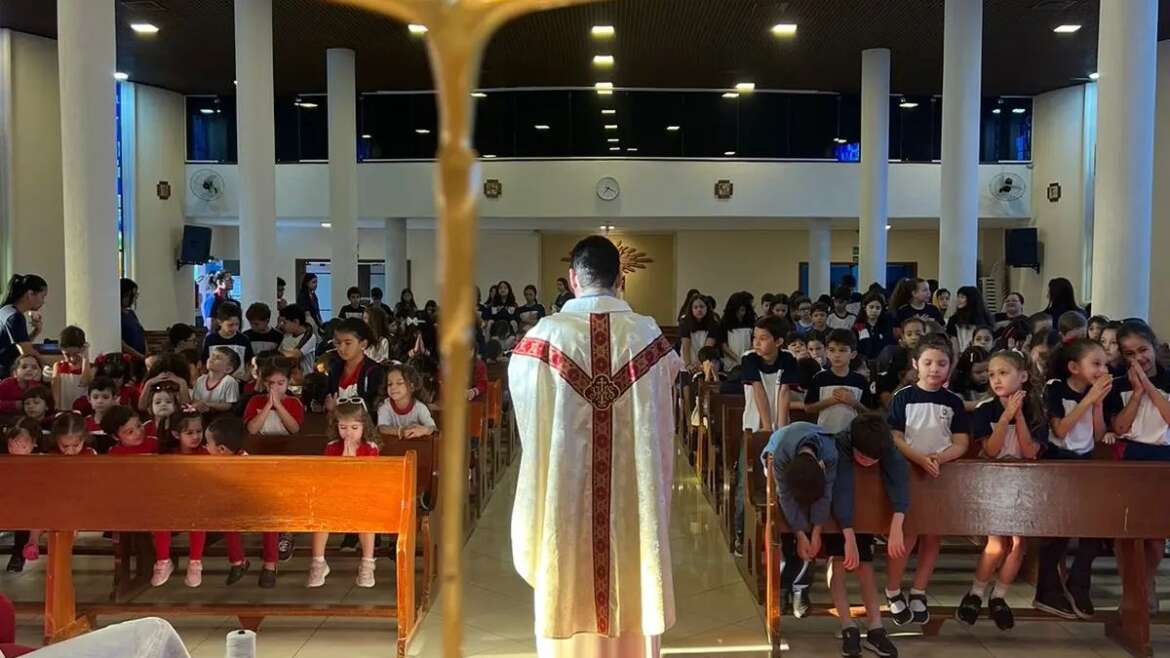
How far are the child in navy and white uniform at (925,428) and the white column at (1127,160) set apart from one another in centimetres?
368

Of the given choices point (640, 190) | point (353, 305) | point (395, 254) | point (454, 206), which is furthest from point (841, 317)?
point (454, 206)

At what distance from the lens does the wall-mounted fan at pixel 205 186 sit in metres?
17.8

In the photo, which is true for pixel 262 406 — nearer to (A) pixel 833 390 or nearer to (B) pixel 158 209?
(A) pixel 833 390

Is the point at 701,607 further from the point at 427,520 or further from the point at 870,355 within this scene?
the point at 870,355

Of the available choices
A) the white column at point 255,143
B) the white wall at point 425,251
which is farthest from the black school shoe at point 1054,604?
the white wall at point 425,251

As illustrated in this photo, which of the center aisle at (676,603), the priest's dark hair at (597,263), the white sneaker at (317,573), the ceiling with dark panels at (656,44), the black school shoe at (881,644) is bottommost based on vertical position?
the center aisle at (676,603)

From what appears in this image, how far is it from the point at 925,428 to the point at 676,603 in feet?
5.20

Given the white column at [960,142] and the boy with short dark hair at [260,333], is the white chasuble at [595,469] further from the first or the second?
the white column at [960,142]

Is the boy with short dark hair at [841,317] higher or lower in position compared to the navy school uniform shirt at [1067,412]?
higher

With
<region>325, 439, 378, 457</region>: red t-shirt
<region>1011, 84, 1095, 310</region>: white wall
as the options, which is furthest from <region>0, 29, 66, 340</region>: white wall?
<region>1011, 84, 1095, 310</region>: white wall

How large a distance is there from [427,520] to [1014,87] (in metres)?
15.2

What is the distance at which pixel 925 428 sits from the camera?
4707 millimetres

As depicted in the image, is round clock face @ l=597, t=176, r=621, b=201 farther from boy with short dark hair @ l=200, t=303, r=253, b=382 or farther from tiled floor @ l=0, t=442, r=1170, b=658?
tiled floor @ l=0, t=442, r=1170, b=658

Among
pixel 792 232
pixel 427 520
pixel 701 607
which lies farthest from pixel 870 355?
pixel 792 232
